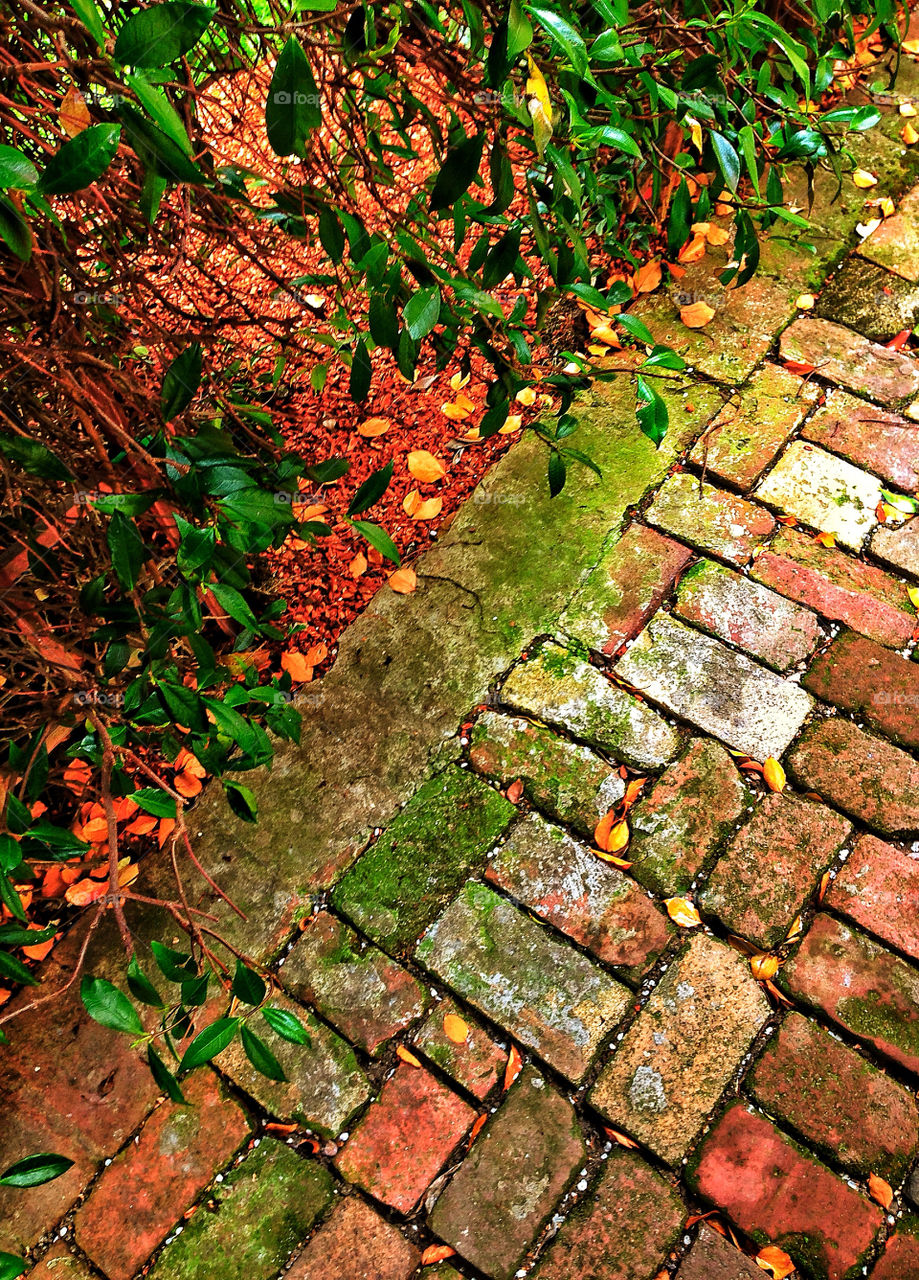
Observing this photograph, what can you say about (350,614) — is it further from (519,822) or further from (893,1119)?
(893,1119)

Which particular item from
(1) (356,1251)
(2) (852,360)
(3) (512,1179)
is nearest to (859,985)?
(3) (512,1179)

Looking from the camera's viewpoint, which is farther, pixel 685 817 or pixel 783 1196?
pixel 685 817

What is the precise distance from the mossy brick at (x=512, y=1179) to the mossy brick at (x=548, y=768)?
51cm

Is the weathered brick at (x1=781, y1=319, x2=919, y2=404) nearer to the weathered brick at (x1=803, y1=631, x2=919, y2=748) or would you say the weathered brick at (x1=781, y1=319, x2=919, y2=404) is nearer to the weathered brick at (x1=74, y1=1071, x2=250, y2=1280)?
the weathered brick at (x1=803, y1=631, x2=919, y2=748)

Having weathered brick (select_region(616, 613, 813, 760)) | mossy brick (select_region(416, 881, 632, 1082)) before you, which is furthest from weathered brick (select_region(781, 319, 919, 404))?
mossy brick (select_region(416, 881, 632, 1082))

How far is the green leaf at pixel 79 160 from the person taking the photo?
2.76ft

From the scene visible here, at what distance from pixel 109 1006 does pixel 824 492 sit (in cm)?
189

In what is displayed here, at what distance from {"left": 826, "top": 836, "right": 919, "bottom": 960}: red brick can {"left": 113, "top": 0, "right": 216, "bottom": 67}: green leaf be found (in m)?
1.71

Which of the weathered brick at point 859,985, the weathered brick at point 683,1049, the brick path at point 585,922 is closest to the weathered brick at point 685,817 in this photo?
the brick path at point 585,922

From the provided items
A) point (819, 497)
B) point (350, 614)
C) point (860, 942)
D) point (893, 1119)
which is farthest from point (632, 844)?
point (819, 497)

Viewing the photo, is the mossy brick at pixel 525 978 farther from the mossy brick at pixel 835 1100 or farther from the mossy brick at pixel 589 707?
the mossy brick at pixel 589 707

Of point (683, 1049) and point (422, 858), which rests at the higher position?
point (422, 858)

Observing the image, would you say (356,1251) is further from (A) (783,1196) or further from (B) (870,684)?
(B) (870,684)

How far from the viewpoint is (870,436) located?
92.2 inches
